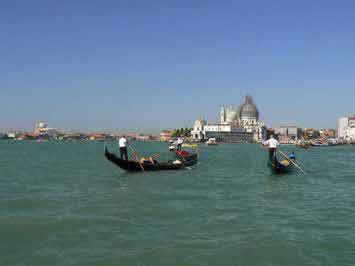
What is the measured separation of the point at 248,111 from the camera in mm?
128875

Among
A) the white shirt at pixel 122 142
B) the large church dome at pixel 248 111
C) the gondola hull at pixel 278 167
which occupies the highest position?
the large church dome at pixel 248 111

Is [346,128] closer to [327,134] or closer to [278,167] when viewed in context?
[327,134]

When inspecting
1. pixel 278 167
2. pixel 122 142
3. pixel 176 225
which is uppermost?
pixel 122 142

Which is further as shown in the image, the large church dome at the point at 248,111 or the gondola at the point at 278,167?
the large church dome at the point at 248,111

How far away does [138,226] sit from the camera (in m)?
6.54

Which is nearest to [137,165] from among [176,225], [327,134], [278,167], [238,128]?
[278,167]

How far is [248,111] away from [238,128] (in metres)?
10.6

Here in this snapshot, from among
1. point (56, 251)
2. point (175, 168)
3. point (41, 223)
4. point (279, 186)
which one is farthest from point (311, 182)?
point (56, 251)

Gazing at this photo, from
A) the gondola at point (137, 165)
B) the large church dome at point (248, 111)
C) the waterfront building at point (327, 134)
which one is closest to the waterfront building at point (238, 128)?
the large church dome at point (248, 111)

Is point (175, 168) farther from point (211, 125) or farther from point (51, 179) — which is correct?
point (211, 125)

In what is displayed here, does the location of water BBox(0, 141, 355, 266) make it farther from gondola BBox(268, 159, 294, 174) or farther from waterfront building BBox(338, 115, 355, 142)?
waterfront building BBox(338, 115, 355, 142)

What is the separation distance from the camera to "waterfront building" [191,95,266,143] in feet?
384

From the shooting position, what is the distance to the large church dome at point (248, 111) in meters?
128

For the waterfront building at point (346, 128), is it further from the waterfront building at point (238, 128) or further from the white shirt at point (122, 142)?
the white shirt at point (122, 142)
